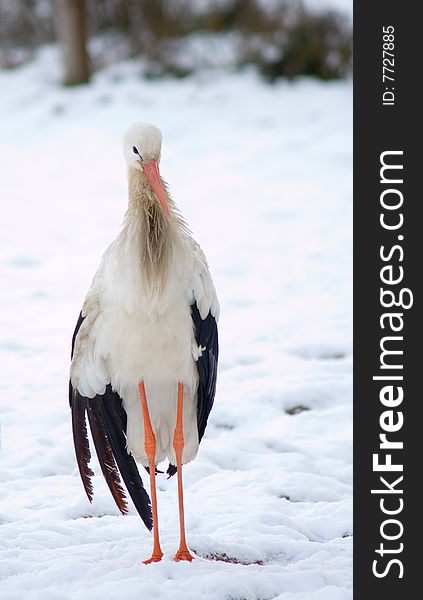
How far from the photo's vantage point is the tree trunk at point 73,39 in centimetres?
1313

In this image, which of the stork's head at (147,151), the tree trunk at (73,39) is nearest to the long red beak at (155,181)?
the stork's head at (147,151)

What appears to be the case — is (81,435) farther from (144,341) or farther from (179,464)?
(144,341)

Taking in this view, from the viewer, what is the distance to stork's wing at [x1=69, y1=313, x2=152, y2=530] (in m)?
3.85

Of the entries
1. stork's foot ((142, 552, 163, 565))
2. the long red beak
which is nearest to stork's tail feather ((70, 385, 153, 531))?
stork's foot ((142, 552, 163, 565))

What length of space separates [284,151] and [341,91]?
1.95 metres

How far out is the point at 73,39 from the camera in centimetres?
1331

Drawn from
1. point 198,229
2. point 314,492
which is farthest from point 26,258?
point 314,492

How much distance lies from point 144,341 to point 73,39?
34.7ft

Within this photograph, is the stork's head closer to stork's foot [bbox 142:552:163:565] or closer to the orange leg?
the orange leg

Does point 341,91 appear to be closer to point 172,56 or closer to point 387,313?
point 172,56

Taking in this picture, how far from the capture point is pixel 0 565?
139 inches

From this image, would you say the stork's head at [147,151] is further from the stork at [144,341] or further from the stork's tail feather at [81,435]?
the stork's tail feather at [81,435]

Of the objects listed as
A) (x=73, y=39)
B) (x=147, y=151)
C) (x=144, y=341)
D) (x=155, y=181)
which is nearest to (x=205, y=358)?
(x=144, y=341)

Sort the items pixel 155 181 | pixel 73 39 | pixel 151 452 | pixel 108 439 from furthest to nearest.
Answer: pixel 73 39 < pixel 108 439 < pixel 151 452 < pixel 155 181
